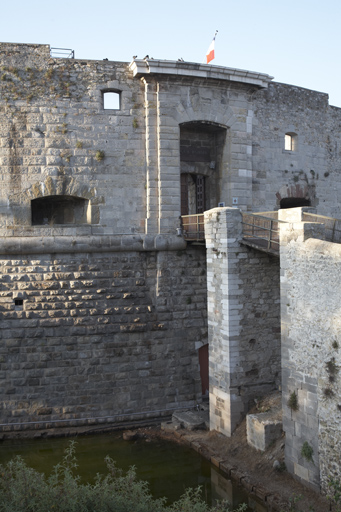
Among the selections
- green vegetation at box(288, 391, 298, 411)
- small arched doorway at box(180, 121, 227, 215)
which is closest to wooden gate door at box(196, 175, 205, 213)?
small arched doorway at box(180, 121, 227, 215)

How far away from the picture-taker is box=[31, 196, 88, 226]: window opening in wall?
13.9 m

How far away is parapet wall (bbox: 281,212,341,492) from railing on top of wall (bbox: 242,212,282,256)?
863 mm

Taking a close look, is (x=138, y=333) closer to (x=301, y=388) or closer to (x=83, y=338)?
(x=83, y=338)

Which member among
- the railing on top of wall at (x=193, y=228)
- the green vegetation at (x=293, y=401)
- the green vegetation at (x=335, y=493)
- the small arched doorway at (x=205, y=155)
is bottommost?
the green vegetation at (x=335, y=493)

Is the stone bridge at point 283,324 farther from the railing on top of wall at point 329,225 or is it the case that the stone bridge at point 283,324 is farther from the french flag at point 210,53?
the french flag at point 210,53

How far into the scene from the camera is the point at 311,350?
9.11 metres

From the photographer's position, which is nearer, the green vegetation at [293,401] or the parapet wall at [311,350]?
the parapet wall at [311,350]

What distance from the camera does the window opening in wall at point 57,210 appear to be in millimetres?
13891

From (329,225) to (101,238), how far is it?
5.73 meters

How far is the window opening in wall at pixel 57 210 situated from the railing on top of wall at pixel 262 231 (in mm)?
4560

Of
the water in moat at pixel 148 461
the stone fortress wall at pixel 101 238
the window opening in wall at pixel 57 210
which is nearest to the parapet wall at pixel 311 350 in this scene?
the water in moat at pixel 148 461

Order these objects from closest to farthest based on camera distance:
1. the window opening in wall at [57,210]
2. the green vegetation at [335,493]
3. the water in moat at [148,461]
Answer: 1. the green vegetation at [335,493]
2. the water in moat at [148,461]
3. the window opening in wall at [57,210]

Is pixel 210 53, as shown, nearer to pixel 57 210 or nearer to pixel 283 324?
pixel 57 210

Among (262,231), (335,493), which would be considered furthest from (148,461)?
(262,231)
